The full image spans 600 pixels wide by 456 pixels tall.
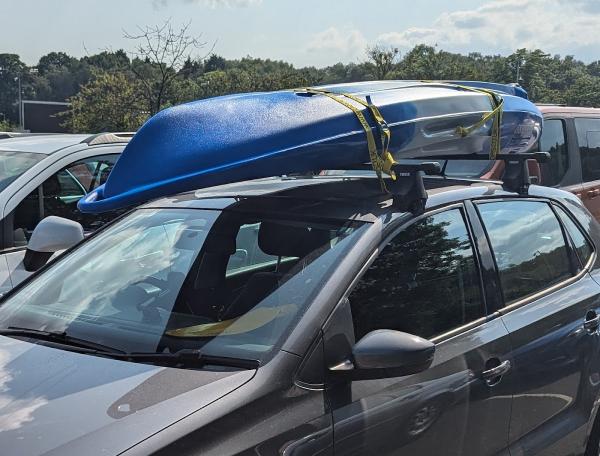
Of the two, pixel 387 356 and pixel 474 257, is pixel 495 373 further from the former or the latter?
pixel 387 356

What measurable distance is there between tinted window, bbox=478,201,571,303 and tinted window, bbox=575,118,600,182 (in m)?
4.79

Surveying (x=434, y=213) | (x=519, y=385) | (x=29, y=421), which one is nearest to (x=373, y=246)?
(x=434, y=213)

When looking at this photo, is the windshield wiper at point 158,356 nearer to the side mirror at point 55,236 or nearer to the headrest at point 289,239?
the headrest at point 289,239

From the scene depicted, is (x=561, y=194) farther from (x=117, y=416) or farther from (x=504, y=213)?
(x=117, y=416)

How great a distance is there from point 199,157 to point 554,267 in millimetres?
1902

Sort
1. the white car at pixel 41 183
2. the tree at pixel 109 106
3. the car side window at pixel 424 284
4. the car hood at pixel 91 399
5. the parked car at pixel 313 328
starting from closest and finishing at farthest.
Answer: the car hood at pixel 91 399, the parked car at pixel 313 328, the car side window at pixel 424 284, the white car at pixel 41 183, the tree at pixel 109 106

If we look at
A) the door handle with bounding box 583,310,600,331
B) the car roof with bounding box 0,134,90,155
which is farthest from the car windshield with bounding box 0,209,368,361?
the car roof with bounding box 0,134,90,155

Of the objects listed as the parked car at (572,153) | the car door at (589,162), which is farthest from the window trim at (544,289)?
the car door at (589,162)

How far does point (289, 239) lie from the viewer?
2723mm

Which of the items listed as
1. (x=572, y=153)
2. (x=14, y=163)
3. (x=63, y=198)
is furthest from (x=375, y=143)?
(x=572, y=153)

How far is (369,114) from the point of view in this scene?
285 cm

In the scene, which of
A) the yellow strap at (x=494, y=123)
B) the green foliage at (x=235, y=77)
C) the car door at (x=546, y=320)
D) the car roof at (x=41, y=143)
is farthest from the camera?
the green foliage at (x=235, y=77)

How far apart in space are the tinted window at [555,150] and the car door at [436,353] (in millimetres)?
4927

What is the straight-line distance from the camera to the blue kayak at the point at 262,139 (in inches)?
98.5
